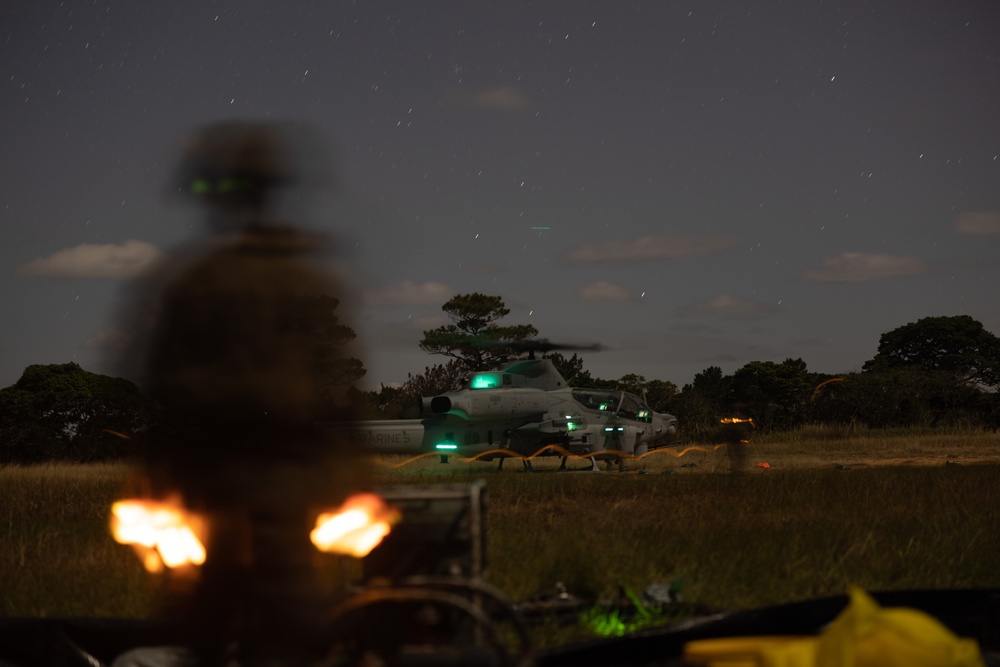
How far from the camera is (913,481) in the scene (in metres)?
10.2

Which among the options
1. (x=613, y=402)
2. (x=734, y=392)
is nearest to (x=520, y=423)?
(x=613, y=402)

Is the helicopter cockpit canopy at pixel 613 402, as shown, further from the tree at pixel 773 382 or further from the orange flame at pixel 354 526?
the tree at pixel 773 382

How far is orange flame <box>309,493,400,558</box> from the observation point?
2506mm

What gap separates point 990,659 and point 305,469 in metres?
2.33

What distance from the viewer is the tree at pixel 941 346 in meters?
55.1

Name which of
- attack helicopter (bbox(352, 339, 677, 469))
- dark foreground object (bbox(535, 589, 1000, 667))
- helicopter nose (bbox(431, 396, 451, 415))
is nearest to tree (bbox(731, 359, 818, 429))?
attack helicopter (bbox(352, 339, 677, 469))

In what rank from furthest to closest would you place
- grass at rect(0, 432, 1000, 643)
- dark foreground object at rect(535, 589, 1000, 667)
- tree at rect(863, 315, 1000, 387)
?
tree at rect(863, 315, 1000, 387) → grass at rect(0, 432, 1000, 643) → dark foreground object at rect(535, 589, 1000, 667)

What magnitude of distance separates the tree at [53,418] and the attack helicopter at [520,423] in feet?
33.9

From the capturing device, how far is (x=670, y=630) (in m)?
3.15

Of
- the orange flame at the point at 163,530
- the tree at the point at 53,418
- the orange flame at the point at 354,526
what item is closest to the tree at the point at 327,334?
the orange flame at the point at 354,526

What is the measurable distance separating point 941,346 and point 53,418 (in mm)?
50321

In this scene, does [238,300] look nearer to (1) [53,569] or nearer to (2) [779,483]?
(1) [53,569]

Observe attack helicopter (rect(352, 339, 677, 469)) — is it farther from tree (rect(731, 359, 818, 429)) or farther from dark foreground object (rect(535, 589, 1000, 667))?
tree (rect(731, 359, 818, 429))

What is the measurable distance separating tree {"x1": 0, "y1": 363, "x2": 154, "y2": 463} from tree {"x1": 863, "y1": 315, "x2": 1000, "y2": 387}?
140 feet
